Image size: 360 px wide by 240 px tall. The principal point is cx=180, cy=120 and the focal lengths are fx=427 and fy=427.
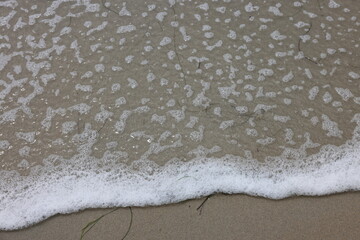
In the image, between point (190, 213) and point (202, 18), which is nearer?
point (190, 213)

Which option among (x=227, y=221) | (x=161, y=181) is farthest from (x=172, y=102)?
(x=227, y=221)

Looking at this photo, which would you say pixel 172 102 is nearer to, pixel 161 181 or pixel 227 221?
pixel 161 181

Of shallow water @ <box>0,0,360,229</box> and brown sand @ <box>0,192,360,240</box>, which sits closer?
brown sand @ <box>0,192,360,240</box>

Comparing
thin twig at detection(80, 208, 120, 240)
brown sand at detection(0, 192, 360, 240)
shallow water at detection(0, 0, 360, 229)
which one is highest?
shallow water at detection(0, 0, 360, 229)

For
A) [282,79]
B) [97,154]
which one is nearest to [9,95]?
[97,154]

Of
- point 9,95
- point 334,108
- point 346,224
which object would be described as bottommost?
point 346,224

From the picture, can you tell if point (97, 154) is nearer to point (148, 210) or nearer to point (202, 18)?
point (148, 210)
